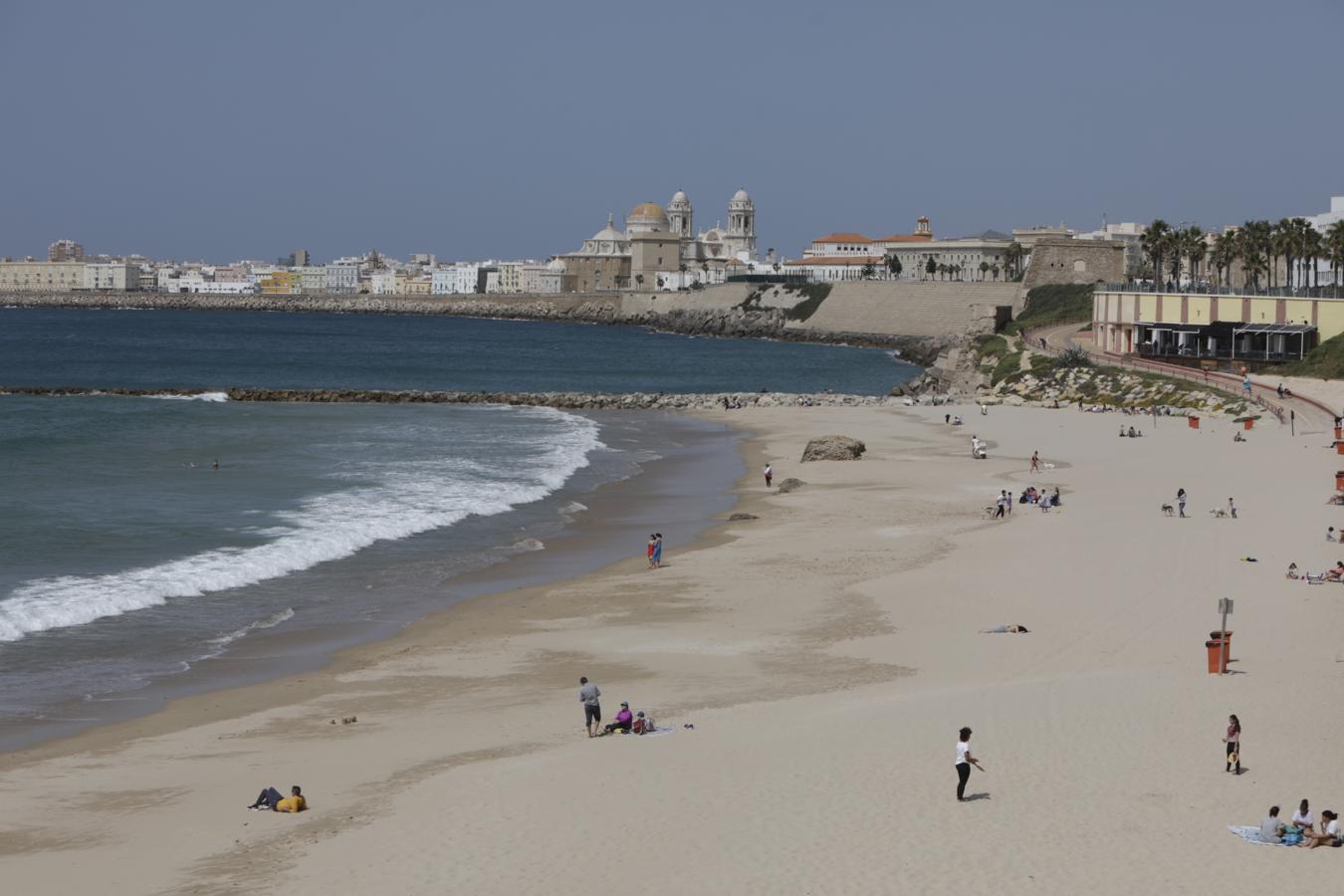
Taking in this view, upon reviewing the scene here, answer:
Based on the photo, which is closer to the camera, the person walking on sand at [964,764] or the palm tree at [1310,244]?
the person walking on sand at [964,764]

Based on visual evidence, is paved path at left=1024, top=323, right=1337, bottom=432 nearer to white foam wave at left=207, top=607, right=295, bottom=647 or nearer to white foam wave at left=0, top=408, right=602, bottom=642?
white foam wave at left=0, top=408, right=602, bottom=642

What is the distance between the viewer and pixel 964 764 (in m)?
13.6

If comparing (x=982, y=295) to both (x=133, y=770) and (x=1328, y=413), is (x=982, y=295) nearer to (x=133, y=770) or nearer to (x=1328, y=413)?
(x=1328, y=413)

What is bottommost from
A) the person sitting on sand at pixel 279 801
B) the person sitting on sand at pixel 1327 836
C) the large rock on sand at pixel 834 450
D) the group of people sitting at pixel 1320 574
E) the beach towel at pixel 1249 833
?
the person sitting on sand at pixel 279 801

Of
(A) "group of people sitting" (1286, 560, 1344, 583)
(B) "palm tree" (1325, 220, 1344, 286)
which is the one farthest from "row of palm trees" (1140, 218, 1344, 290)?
(A) "group of people sitting" (1286, 560, 1344, 583)

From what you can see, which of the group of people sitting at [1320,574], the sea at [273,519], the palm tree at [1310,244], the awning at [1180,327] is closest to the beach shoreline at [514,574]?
the sea at [273,519]

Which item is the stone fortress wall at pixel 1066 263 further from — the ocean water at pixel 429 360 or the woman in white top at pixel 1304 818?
the woman in white top at pixel 1304 818

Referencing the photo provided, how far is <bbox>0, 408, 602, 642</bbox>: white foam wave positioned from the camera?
2323 cm

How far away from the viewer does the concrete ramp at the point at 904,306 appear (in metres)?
127

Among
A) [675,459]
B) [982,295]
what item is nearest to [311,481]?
[675,459]

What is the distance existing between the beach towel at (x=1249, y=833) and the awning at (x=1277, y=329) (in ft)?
164

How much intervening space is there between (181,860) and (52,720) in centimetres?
553

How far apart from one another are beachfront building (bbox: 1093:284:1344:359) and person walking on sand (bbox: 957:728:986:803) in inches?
1926

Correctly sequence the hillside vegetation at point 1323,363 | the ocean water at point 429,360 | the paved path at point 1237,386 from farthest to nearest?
1. the ocean water at point 429,360
2. the hillside vegetation at point 1323,363
3. the paved path at point 1237,386
